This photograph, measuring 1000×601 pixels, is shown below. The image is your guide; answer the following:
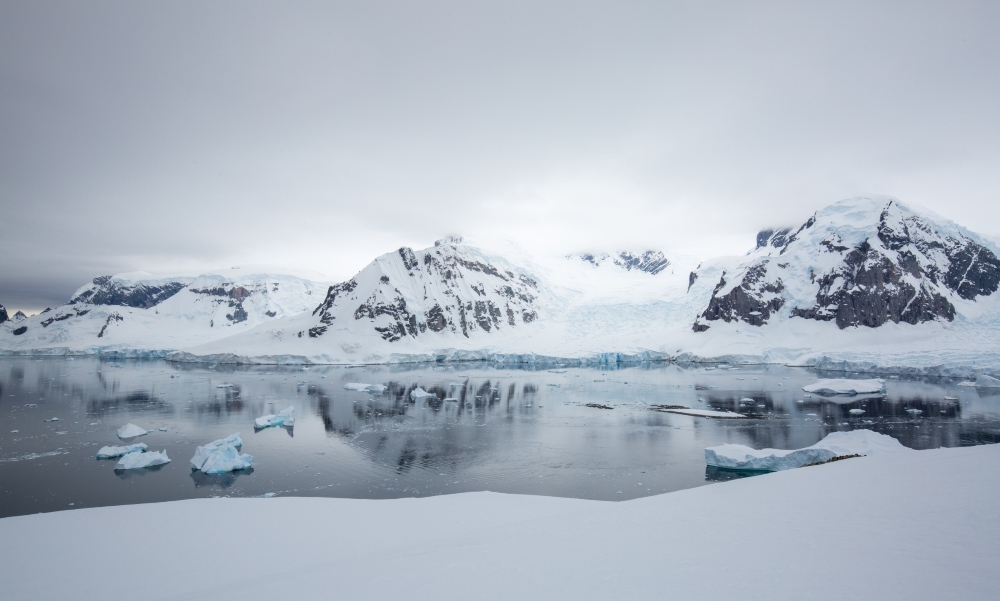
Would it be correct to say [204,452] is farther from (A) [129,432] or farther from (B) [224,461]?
(A) [129,432]

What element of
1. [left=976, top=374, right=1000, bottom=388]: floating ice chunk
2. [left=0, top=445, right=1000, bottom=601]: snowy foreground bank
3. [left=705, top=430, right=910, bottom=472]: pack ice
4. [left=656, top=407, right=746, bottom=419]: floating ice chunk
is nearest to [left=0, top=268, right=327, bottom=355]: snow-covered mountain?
[left=656, top=407, right=746, bottom=419]: floating ice chunk

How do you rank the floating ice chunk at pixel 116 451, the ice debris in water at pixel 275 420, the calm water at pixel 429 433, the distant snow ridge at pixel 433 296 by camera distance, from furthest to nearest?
the distant snow ridge at pixel 433 296
the ice debris in water at pixel 275 420
the floating ice chunk at pixel 116 451
the calm water at pixel 429 433

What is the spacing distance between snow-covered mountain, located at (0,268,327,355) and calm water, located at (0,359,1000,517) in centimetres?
8834

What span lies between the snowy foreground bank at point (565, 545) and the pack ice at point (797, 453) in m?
4.38

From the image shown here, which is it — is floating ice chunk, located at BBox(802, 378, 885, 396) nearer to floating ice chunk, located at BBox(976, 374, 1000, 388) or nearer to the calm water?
the calm water

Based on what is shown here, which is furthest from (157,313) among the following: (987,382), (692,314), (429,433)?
(987,382)

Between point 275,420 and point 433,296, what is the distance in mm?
82937

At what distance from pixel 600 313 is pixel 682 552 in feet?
336

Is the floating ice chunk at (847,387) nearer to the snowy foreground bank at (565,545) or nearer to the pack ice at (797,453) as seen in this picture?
the pack ice at (797,453)

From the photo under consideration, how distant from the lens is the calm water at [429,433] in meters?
15.2

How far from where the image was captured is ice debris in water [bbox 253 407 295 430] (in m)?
25.3

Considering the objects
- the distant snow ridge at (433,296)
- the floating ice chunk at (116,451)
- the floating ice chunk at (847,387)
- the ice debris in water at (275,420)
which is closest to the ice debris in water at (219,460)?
the floating ice chunk at (116,451)

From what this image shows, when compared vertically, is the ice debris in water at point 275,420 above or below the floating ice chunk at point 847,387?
below

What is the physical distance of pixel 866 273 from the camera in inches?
3410
